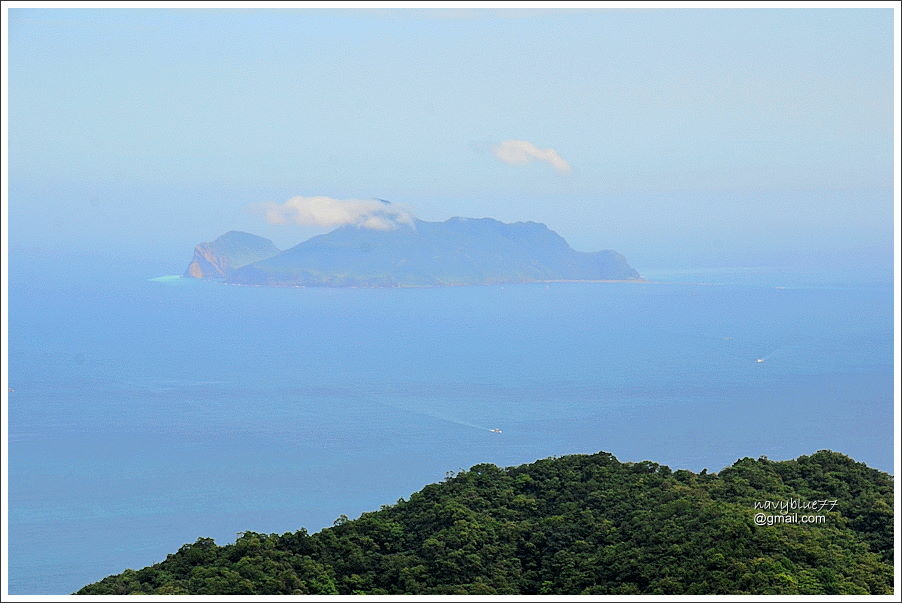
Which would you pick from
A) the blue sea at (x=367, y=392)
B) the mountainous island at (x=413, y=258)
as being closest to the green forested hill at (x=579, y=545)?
the blue sea at (x=367, y=392)

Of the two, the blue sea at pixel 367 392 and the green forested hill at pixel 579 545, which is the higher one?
the blue sea at pixel 367 392

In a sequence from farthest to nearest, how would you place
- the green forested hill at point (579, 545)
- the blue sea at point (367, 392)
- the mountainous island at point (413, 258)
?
the mountainous island at point (413, 258) → the blue sea at point (367, 392) → the green forested hill at point (579, 545)

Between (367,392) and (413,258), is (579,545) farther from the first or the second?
(413,258)

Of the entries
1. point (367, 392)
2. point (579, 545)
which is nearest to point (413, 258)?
point (367, 392)

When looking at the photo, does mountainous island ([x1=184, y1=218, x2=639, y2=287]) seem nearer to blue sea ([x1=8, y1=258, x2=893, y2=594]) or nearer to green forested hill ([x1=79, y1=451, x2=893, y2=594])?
blue sea ([x1=8, y1=258, x2=893, y2=594])

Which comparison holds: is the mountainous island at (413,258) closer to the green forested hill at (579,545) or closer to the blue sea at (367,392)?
the blue sea at (367,392)
